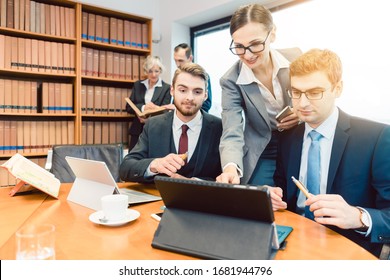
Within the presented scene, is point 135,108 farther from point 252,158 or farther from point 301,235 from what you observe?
point 301,235

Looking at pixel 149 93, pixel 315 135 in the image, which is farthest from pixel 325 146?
pixel 149 93

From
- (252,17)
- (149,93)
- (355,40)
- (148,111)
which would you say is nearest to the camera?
(252,17)

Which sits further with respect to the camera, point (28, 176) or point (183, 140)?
point (183, 140)

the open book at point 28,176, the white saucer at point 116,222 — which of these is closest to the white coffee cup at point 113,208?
the white saucer at point 116,222

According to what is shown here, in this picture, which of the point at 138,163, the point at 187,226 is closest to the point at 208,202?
the point at 187,226

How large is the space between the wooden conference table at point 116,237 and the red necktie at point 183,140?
1.97ft

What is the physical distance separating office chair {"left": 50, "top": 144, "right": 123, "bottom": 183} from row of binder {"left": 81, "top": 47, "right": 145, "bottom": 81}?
1585 mm

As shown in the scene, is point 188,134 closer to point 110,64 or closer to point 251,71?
point 251,71

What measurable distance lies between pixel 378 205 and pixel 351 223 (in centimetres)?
29

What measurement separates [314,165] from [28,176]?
118cm

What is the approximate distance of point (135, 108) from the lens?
329 cm

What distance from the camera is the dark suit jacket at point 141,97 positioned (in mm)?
3398

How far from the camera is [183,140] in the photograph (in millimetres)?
1816

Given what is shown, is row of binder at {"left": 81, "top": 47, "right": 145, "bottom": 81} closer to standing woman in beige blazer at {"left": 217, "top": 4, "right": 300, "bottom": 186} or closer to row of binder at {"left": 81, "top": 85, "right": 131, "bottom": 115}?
row of binder at {"left": 81, "top": 85, "right": 131, "bottom": 115}
